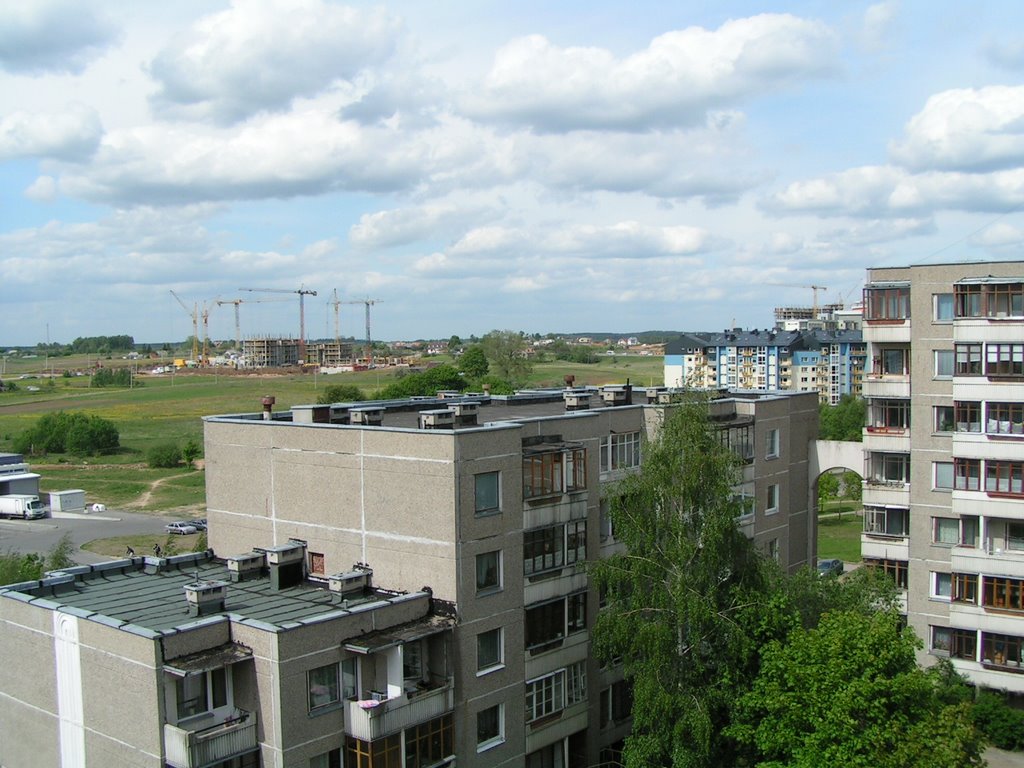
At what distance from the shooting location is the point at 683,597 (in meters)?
24.2

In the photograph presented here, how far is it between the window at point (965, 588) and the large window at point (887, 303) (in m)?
11.3

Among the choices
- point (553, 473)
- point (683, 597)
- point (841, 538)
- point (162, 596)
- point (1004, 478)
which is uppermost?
point (553, 473)

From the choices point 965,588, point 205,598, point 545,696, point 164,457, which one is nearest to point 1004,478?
point 965,588

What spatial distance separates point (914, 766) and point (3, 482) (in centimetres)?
9346

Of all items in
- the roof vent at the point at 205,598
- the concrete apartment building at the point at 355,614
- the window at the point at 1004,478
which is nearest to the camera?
the concrete apartment building at the point at 355,614

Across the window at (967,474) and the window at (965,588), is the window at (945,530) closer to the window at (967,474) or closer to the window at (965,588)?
the window at (965,588)

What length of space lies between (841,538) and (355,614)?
67304mm

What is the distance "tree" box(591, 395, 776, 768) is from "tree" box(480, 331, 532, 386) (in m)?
147

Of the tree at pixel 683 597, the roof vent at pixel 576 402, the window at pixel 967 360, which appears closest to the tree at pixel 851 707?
the tree at pixel 683 597

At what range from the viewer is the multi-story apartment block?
16388 centimetres

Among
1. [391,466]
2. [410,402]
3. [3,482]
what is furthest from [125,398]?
[391,466]

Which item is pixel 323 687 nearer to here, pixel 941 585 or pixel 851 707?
pixel 851 707

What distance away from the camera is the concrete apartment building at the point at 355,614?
2181cm

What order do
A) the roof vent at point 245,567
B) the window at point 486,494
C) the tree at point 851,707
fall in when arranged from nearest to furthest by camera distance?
the tree at point 851,707 < the window at point 486,494 < the roof vent at point 245,567
